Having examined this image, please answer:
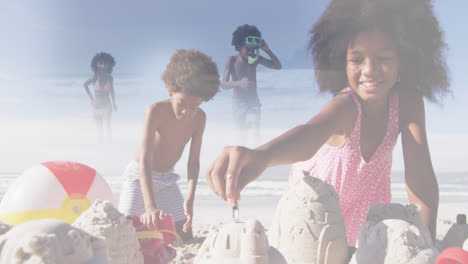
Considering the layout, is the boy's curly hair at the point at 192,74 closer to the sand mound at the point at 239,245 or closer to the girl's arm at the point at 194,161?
the girl's arm at the point at 194,161

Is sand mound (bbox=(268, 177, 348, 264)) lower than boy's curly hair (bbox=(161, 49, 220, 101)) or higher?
lower

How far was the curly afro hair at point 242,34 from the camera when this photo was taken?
475 centimetres

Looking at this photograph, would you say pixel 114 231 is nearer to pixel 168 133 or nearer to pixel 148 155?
pixel 148 155

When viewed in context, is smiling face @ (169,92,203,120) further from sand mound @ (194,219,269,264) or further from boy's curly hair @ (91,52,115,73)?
boy's curly hair @ (91,52,115,73)

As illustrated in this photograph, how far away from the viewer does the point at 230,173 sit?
1.45 meters

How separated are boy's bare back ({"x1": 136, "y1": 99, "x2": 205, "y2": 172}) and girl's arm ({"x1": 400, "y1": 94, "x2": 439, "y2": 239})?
62.9 inches

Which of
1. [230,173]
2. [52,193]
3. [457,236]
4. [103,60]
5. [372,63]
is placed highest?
[103,60]

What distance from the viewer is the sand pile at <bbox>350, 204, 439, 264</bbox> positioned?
159cm

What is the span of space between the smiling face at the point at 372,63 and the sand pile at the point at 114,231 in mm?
1570

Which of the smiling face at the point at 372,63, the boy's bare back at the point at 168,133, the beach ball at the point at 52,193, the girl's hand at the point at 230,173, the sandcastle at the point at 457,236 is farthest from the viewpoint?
the boy's bare back at the point at 168,133

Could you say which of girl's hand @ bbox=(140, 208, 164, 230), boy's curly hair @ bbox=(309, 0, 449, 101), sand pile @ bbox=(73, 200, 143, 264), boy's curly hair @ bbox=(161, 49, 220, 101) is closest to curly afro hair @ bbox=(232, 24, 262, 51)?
boy's curly hair @ bbox=(161, 49, 220, 101)

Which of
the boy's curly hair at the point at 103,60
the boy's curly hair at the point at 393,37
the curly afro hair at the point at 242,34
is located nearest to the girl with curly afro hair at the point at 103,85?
the boy's curly hair at the point at 103,60

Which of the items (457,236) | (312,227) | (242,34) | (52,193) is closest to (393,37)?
(457,236)

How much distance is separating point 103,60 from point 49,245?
512 cm
